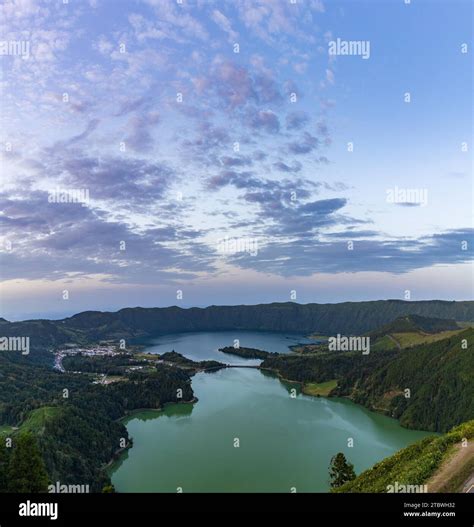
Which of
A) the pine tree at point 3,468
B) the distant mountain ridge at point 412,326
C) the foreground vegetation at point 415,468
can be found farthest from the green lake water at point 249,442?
the distant mountain ridge at point 412,326

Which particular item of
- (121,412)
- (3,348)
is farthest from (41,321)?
(121,412)

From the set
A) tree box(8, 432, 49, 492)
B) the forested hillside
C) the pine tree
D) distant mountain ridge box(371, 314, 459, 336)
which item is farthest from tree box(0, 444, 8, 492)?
distant mountain ridge box(371, 314, 459, 336)

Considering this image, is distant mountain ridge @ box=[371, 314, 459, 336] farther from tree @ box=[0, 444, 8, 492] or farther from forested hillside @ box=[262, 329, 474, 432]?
tree @ box=[0, 444, 8, 492]

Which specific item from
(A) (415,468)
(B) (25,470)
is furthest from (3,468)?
(A) (415,468)

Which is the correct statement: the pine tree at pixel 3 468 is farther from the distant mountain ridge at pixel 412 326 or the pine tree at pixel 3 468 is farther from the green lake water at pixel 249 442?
the distant mountain ridge at pixel 412 326

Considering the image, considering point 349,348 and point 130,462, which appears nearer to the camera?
point 130,462

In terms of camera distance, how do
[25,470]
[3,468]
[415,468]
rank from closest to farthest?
[415,468] → [25,470] → [3,468]

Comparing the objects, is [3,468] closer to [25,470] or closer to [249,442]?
[25,470]
